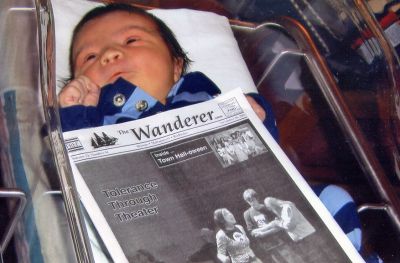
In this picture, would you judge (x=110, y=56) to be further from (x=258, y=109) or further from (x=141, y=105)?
(x=258, y=109)

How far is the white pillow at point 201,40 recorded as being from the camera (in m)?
0.99

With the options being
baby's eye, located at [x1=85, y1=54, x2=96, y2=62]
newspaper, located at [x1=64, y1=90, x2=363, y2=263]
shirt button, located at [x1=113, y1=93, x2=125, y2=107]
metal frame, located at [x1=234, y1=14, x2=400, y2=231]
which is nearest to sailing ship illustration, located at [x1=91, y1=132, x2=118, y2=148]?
newspaper, located at [x1=64, y1=90, x2=363, y2=263]

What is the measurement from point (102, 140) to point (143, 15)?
0.34 meters

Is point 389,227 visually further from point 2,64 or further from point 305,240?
point 2,64

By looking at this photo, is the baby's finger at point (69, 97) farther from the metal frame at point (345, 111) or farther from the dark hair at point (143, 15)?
the metal frame at point (345, 111)

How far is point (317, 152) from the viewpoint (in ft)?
3.61

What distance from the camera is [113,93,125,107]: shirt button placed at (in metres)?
0.84

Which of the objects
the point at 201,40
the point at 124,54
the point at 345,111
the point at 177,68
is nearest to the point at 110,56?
the point at 124,54

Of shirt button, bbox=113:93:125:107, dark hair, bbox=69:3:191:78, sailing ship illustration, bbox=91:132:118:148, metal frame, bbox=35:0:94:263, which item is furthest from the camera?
dark hair, bbox=69:3:191:78

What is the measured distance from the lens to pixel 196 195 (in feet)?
2.33

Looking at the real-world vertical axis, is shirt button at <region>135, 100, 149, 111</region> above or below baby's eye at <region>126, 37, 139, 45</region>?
below

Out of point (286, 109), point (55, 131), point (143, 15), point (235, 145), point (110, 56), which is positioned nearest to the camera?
point (55, 131)

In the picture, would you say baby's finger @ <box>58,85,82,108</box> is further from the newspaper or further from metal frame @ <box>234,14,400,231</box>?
metal frame @ <box>234,14,400,231</box>

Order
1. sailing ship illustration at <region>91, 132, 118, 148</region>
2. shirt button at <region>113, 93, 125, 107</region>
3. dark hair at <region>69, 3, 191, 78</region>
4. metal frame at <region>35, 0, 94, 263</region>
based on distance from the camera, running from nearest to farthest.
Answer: metal frame at <region>35, 0, 94, 263</region> < sailing ship illustration at <region>91, 132, 118, 148</region> < shirt button at <region>113, 93, 125, 107</region> < dark hair at <region>69, 3, 191, 78</region>
